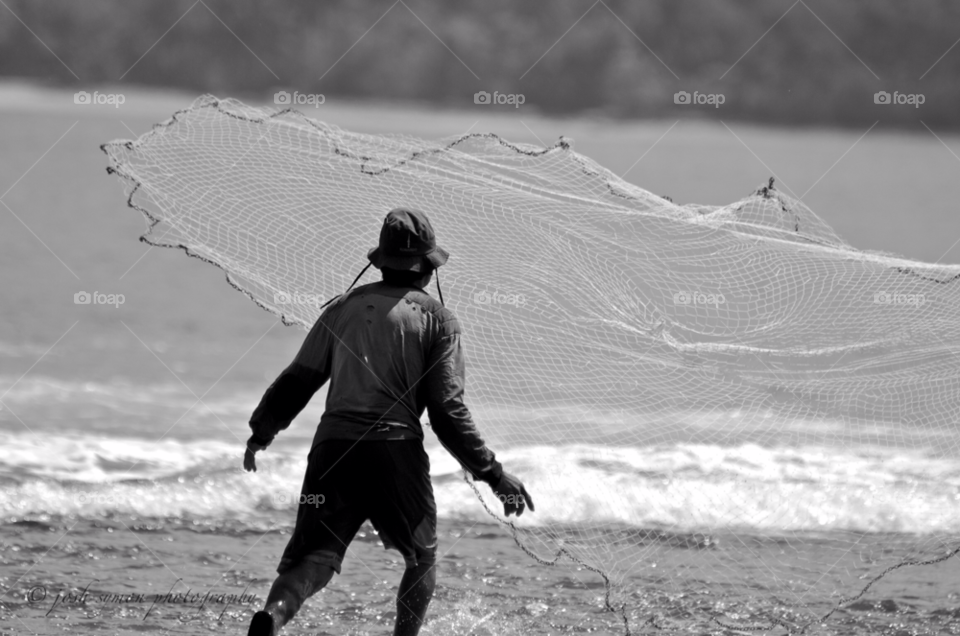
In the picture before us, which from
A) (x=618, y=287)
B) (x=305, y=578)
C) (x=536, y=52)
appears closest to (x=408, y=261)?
(x=305, y=578)

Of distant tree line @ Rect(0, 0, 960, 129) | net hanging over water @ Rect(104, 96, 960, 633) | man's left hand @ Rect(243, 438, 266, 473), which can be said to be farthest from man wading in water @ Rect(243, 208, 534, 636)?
distant tree line @ Rect(0, 0, 960, 129)

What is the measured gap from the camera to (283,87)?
46.7 meters

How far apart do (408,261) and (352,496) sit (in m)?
0.93

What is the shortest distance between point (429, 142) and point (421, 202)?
2.17 ft

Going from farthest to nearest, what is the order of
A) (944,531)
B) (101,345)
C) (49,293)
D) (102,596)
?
(49,293)
(101,345)
(944,531)
(102,596)

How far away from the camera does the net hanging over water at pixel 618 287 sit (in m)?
5.94

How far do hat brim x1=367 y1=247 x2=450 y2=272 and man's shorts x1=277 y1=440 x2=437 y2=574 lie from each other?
2.22 ft

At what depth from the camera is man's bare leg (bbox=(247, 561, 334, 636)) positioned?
418 cm

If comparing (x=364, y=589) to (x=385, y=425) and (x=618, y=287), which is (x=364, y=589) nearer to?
(x=385, y=425)

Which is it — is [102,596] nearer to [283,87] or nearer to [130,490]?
[130,490]

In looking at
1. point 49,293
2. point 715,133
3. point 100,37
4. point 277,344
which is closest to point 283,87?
point 100,37

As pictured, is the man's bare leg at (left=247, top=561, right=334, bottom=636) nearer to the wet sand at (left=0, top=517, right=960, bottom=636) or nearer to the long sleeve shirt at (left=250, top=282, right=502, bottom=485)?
the long sleeve shirt at (left=250, top=282, right=502, bottom=485)

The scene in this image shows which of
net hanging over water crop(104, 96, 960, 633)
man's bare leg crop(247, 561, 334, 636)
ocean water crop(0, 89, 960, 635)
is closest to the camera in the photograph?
man's bare leg crop(247, 561, 334, 636)

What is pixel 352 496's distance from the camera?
445cm
